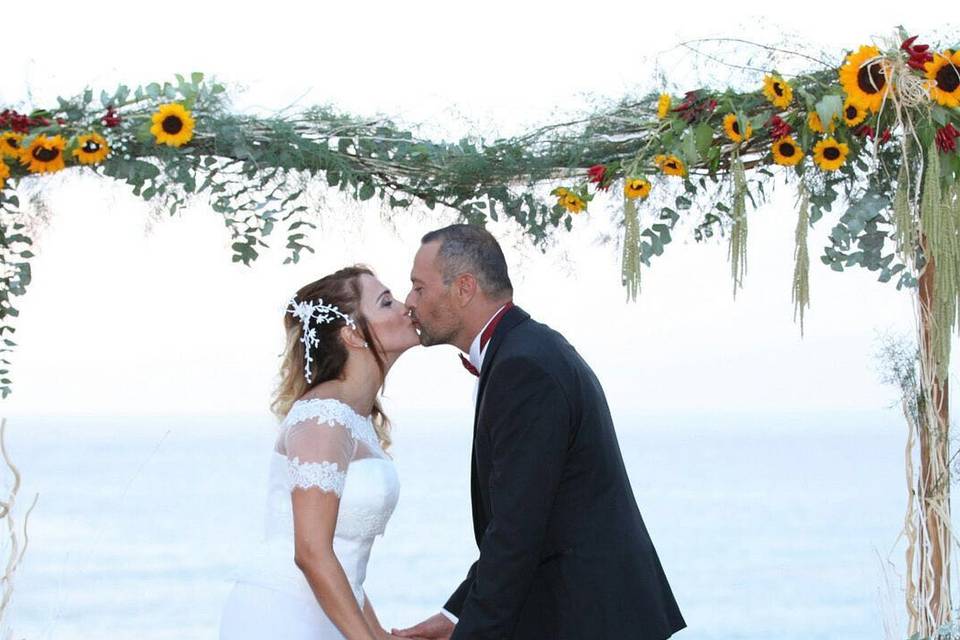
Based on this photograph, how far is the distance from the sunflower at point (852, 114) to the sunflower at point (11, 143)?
2.21 meters

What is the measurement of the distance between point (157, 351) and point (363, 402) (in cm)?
2179

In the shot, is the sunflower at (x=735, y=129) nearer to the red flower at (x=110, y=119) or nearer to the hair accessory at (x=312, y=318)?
the hair accessory at (x=312, y=318)

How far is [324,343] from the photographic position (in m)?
2.96

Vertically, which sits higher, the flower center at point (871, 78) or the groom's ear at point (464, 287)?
the flower center at point (871, 78)

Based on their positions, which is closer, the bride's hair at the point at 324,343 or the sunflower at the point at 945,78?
the bride's hair at the point at 324,343

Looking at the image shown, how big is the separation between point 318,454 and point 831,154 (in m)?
1.60

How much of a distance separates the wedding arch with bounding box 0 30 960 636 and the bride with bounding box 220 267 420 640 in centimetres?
60

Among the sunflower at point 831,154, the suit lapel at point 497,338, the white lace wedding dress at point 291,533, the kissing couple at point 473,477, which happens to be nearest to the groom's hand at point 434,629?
the kissing couple at point 473,477

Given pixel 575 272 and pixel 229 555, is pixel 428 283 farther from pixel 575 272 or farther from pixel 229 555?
pixel 229 555

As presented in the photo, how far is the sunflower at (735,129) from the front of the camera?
3314 mm

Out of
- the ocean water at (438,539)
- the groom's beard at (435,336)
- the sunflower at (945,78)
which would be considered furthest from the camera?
the ocean water at (438,539)

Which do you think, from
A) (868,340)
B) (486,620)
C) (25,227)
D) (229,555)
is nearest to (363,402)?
(486,620)

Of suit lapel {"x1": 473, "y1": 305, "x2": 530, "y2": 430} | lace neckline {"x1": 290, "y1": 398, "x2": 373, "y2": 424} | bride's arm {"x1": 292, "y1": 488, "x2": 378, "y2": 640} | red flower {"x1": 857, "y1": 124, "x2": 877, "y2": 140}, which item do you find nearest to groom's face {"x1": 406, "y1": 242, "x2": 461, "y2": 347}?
suit lapel {"x1": 473, "y1": 305, "x2": 530, "y2": 430}

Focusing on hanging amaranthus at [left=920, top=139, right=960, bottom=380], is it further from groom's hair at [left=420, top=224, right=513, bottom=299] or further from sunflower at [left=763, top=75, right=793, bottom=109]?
groom's hair at [left=420, top=224, right=513, bottom=299]
